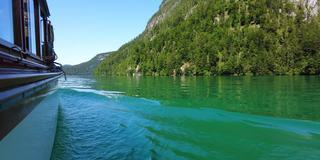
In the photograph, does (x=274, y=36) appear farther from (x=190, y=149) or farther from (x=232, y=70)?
(x=190, y=149)

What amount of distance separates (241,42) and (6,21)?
4092 inches

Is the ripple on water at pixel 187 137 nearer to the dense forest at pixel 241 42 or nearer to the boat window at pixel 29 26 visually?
the boat window at pixel 29 26

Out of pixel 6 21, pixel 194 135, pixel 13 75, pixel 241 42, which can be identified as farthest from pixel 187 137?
pixel 241 42

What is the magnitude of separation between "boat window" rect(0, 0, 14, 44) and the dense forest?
78.7 meters

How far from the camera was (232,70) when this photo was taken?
8881 cm

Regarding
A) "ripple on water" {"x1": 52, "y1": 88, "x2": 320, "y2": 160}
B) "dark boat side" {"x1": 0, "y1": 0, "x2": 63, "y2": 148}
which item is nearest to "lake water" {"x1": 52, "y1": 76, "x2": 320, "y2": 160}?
"ripple on water" {"x1": 52, "y1": 88, "x2": 320, "y2": 160}

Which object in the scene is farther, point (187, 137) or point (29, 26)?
point (187, 137)

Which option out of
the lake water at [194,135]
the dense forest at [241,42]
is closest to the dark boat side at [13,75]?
the lake water at [194,135]

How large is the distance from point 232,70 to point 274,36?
25303mm

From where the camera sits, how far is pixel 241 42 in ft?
331

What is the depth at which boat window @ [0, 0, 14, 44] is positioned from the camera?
3.28 meters

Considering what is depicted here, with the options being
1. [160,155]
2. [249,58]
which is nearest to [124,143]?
[160,155]

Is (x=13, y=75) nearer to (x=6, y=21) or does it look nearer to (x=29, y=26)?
(x=6, y=21)

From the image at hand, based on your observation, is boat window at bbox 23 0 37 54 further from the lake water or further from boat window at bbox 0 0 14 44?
the lake water
